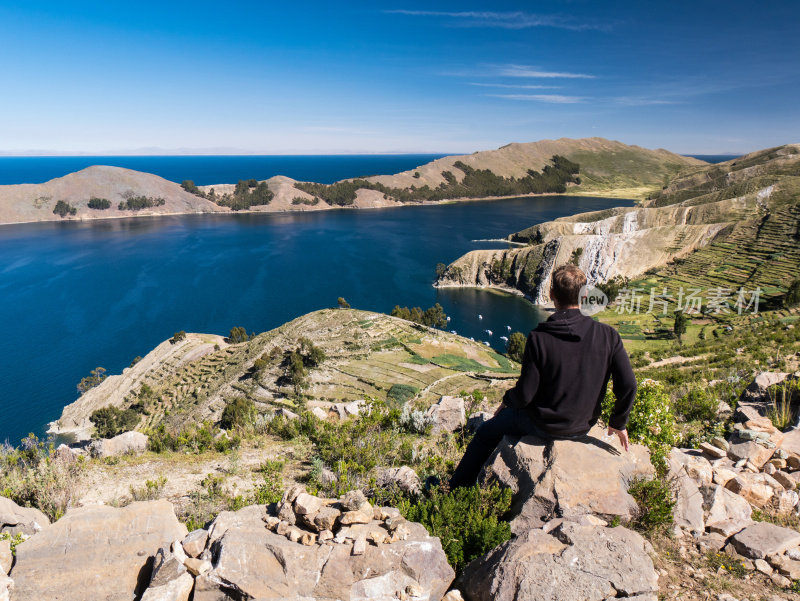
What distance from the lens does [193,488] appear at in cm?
912

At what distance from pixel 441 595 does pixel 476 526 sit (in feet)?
3.01

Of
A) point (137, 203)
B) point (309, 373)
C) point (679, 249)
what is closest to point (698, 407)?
point (309, 373)

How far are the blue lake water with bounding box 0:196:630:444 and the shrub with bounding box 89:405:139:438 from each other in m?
11.8

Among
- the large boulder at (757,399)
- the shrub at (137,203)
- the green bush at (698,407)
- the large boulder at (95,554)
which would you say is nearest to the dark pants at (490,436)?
the large boulder at (95,554)

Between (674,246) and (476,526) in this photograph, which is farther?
(674,246)

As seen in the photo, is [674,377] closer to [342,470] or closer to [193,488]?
[342,470]

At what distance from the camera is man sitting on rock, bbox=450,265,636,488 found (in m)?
4.95

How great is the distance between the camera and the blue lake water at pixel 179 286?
59656mm

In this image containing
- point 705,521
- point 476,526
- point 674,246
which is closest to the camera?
point 476,526

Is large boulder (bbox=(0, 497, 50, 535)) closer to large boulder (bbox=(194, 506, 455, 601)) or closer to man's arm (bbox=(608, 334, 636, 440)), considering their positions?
large boulder (bbox=(194, 506, 455, 601))

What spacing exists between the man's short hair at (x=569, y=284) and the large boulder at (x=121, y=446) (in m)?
11.6

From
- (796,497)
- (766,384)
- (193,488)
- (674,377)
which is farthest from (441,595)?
(674,377)

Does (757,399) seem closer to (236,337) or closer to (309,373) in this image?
(309,373)

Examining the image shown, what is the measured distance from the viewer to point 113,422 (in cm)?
3750
